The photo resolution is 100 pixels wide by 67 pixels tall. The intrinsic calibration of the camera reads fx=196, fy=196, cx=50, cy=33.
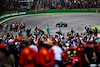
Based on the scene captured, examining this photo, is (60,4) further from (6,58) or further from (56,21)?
(6,58)

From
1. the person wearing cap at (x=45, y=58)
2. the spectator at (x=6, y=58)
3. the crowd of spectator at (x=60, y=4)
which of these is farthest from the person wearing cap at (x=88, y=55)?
the crowd of spectator at (x=60, y=4)

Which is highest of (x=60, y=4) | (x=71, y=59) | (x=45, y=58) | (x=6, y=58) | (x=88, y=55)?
(x=60, y=4)

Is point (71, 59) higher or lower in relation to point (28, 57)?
lower

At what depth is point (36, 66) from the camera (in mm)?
5391

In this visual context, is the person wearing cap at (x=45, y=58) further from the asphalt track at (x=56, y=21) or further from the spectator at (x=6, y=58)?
the asphalt track at (x=56, y=21)

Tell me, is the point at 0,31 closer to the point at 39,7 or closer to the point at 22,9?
the point at 22,9

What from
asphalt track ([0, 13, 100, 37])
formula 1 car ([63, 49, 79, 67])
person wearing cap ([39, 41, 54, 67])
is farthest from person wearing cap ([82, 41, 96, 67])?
asphalt track ([0, 13, 100, 37])

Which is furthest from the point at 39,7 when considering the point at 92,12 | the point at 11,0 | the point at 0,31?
the point at 0,31

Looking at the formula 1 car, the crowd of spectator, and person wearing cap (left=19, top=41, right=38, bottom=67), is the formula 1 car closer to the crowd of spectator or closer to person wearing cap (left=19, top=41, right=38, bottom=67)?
person wearing cap (left=19, top=41, right=38, bottom=67)

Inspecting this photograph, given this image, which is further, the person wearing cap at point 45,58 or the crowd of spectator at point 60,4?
the crowd of spectator at point 60,4

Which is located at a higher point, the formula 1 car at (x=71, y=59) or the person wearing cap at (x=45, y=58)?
the person wearing cap at (x=45, y=58)

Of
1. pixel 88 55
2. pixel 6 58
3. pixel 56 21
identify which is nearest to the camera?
pixel 6 58

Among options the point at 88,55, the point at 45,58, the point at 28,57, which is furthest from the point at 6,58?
the point at 88,55

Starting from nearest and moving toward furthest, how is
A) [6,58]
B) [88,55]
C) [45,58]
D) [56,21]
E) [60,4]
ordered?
[45,58]
[6,58]
[88,55]
[56,21]
[60,4]
